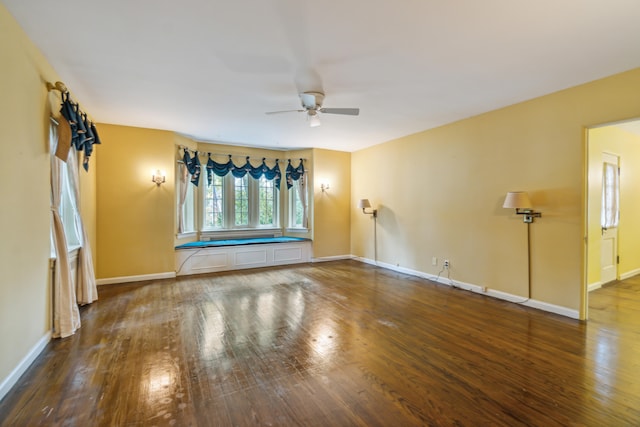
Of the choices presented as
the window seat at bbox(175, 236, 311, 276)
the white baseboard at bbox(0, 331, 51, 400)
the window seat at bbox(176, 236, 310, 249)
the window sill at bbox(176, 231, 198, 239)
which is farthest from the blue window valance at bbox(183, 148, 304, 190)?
the white baseboard at bbox(0, 331, 51, 400)

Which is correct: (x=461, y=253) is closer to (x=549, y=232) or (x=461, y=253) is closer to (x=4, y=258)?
(x=549, y=232)

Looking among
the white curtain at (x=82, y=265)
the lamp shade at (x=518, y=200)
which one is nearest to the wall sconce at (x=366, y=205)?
the lamp shade at (x=518, y=200)

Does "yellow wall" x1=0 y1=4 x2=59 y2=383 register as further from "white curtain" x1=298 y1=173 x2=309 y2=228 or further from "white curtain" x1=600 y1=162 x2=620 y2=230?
"white curtain" x1=600 y1=162 x2=620 y2=230

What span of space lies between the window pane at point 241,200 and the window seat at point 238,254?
22.2 inches

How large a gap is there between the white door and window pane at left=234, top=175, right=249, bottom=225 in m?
6.93

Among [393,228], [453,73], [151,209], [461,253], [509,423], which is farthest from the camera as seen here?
[393,228]

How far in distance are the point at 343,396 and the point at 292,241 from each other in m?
4.89

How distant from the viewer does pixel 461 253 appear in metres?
4.85

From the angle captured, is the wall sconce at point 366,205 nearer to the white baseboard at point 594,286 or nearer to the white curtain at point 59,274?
the white baseboard at point 594,286

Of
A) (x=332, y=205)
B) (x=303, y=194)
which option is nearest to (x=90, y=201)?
(x=303, y=194)

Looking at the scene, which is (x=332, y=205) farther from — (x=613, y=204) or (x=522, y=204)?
(x=613, y=204)

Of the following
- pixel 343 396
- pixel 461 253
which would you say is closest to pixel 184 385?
pixel 343 396

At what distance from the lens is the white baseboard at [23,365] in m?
2.10

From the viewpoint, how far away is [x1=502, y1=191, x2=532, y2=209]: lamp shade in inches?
148
